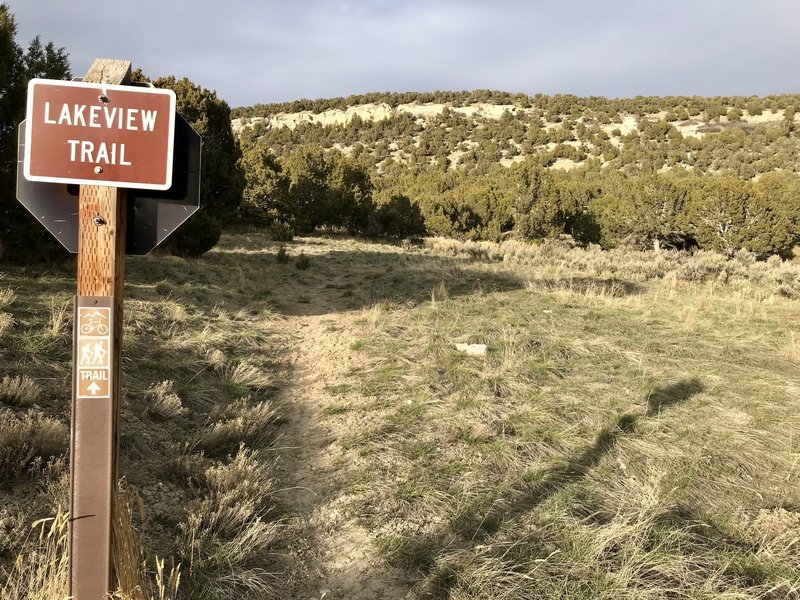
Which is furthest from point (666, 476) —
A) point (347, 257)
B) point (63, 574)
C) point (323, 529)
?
point (347, 257)

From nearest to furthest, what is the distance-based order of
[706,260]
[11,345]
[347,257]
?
[11,345], [347,257], [706,260]

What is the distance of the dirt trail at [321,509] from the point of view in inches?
115

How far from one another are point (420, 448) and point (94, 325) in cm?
328

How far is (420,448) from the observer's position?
4.54 metres

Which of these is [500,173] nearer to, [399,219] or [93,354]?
[399,219]

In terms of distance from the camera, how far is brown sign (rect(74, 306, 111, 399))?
184cm

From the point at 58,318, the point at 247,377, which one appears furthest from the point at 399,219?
the point at 58,318

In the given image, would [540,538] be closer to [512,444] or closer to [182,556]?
[512,444]

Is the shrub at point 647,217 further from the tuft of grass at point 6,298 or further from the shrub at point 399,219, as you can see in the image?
the tuft of grass at point 6,298

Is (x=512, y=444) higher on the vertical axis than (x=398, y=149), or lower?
lower

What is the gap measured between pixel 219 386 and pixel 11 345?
2.09 metres

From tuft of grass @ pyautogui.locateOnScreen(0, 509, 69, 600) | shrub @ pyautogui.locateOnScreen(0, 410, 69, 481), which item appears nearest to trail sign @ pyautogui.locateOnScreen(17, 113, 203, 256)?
tuft of grass @ pyautogui.locateOnScreen(0, 509, 69, 600)

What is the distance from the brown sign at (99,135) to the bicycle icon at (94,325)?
503 millimetres

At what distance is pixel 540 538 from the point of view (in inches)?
128
